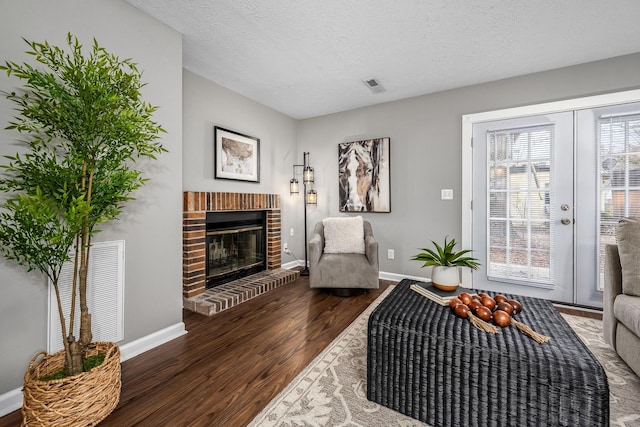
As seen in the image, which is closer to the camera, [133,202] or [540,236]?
[133,202]

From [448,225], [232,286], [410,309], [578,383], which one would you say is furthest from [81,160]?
[448,225]

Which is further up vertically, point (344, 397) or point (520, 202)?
point (520, 202)

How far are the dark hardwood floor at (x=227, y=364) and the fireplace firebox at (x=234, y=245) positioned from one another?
0.61 meters

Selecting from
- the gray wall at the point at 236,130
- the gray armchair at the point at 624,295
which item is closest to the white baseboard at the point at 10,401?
the gray wall at the point at 236,130

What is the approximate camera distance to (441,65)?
270 centimetres

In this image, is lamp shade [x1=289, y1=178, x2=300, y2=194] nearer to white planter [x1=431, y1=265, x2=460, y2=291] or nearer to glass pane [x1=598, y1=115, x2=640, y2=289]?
white planter [x1=431, y1=265, x2=460, y2=291]

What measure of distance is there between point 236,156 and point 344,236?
5.44 feet

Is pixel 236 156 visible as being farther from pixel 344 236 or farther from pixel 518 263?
pixel 518 263

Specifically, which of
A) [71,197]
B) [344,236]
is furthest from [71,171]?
[344,236]

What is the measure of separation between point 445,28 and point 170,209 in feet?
8.50

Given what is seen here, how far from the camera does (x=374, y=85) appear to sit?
3131mm

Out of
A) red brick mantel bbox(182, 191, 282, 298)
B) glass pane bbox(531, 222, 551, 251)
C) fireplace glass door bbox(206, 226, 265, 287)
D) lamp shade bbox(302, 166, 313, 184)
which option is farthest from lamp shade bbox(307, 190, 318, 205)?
glass pane bbox(531, 222, 551, 251)

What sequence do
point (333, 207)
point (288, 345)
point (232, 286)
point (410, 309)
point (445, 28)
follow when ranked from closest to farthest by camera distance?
point (410, 309) < point (288, 345) < point (445, 28) < point (232, 286) < point (333, 207)

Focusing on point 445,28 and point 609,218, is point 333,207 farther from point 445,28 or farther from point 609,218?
point 609,218
